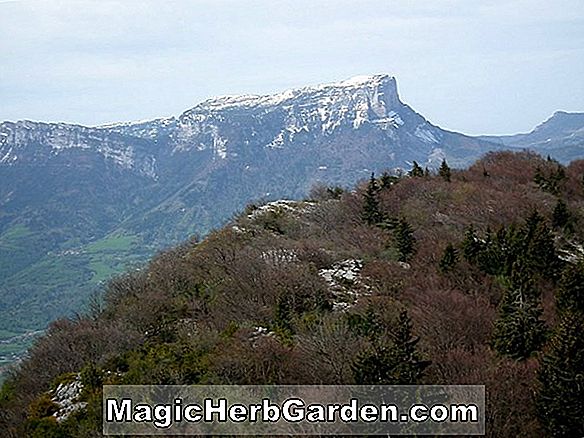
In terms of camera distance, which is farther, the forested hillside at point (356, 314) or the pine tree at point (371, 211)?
the pine tree at point (371, 211)

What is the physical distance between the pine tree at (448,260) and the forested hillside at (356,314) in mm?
76

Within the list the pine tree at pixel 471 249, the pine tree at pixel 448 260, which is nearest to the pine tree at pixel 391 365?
the pine tree at pixel 448 260

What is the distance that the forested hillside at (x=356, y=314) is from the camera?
15953 mm

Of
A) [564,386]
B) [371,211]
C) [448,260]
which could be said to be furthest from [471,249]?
[564,386]

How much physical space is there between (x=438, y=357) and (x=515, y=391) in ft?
8.23

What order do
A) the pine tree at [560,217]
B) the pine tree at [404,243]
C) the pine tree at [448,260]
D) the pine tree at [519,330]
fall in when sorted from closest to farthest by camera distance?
the pine tree at [519,330]
the pine tree at [448,260]
the pine tree at [404,243]
the pine tree at [560,217]

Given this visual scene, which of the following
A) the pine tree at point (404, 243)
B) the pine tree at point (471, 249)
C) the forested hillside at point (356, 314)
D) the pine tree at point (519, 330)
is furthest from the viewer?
the pine tree at point (404, 243)

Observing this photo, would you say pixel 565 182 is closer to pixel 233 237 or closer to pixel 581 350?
pixel 233 237

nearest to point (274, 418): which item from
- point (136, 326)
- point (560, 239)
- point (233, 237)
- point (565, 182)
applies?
point (136, 326)

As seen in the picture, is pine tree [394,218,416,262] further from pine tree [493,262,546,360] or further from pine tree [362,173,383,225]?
pine tree [493,262,546,360]

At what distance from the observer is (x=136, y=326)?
26.7 metres

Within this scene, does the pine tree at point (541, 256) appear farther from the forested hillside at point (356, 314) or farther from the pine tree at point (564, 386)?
the pine tree at point (564, 386)

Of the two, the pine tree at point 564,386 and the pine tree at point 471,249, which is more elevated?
the pine tree at point 471,249

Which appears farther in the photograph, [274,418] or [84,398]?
[84,398]
